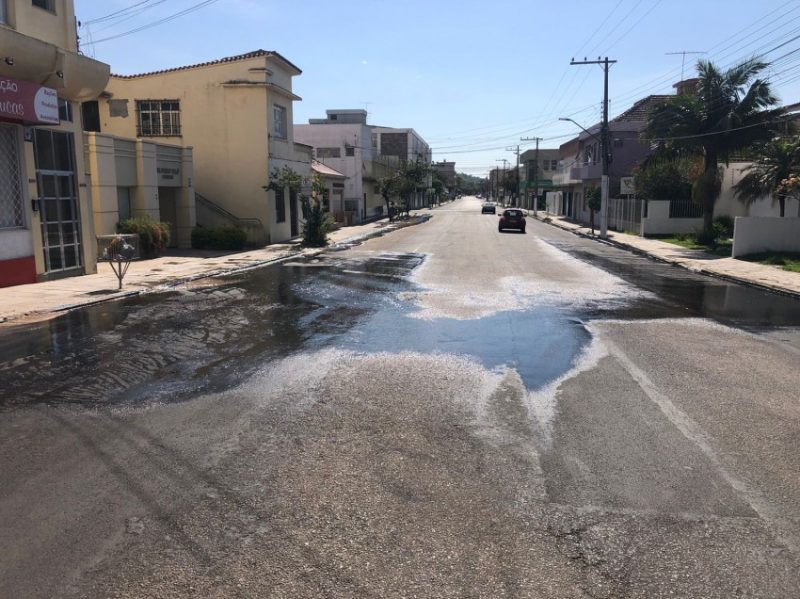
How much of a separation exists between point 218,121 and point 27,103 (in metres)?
15.5

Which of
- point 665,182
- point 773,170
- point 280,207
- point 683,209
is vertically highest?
point 773,170

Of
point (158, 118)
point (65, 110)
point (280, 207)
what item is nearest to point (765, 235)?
point (280, 207)

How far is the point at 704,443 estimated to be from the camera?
19.0 ft

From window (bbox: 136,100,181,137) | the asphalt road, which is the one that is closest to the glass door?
the asphalt road

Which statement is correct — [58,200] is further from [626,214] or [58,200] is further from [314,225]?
[626,214]

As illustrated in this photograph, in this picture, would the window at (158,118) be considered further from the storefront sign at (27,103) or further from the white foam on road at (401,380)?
the white foam on road at (401,380)

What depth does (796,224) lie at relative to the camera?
23.5 meters

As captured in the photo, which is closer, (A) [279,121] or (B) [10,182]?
(B) [10,182]

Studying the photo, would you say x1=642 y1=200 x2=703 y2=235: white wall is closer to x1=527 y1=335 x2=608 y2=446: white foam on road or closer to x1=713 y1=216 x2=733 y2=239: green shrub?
x1=713 y1=216 x2=733 y2=239: green shrub

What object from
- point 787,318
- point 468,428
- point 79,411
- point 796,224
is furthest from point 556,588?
point 796,224

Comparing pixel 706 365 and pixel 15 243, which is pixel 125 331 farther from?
pixel 706 365

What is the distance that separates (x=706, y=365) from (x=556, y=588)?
237 inches

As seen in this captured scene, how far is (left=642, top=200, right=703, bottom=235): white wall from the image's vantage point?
119 ft

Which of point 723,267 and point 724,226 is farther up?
point 724,226
